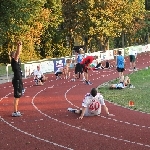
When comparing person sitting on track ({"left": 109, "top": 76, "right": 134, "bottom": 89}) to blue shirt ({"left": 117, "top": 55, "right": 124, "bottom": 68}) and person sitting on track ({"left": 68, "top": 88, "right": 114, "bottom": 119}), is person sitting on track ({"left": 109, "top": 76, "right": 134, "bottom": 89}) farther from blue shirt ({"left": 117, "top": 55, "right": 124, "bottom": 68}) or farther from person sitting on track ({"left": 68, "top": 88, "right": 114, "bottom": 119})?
person sitting on track ({"left": 68, "top": 88, "right": 114, "bottom": 119})

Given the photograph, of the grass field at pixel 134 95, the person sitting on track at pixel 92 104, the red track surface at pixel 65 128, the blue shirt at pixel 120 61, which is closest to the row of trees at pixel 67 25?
the blue shirt at pixel 120 61

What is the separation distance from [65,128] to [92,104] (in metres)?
1.78

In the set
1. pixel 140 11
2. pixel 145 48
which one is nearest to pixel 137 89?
pixel 145 48

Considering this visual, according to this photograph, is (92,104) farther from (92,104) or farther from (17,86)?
(17,86)

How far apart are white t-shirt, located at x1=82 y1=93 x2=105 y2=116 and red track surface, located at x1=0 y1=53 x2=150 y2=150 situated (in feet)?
0.92

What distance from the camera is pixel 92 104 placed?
513 inches

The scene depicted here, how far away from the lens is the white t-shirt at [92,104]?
1295cm

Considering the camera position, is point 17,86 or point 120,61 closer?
point 17,86

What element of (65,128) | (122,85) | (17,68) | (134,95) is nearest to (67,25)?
(122,85)

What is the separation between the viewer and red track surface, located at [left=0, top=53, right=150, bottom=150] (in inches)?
385

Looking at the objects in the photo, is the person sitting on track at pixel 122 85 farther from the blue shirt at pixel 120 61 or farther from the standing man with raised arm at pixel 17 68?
the standing man with raised arm at pixel 17 68

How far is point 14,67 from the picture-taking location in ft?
42.0

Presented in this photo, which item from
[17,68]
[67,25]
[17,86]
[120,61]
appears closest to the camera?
[17,68]

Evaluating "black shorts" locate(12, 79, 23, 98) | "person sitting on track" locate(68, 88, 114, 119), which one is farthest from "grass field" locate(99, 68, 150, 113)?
"black shorts" locate(12, 79, 23, 98)
